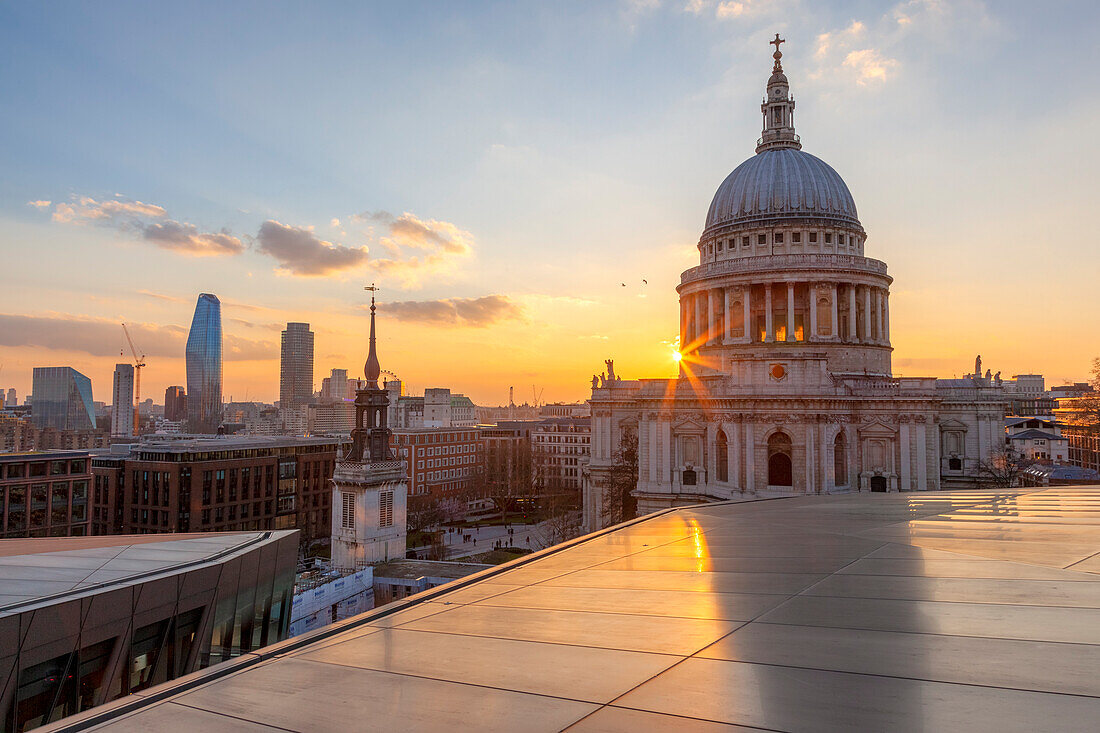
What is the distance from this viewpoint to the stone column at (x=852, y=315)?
64.4m

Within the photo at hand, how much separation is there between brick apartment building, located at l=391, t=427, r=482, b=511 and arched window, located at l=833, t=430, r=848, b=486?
63004 millimetres

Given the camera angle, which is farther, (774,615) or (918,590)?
(918,590)

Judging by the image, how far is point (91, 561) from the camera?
15.9m

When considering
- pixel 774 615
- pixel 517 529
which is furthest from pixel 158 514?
pixel 774 615

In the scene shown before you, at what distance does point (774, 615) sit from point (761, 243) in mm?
64747

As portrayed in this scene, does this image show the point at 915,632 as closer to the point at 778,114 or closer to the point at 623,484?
the point at 623,484

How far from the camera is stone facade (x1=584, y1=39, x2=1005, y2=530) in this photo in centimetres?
5172

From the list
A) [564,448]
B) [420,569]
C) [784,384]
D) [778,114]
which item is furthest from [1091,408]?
[564,448]

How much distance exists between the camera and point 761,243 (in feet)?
227

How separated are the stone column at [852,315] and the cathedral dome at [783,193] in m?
7.82

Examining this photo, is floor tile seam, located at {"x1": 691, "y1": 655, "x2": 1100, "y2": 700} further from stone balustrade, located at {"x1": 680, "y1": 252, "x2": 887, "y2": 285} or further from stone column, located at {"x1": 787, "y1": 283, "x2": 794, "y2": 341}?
stone balustrade, located at {"x1": 680, "y1": 252, "x2": 887, "y2": 285}

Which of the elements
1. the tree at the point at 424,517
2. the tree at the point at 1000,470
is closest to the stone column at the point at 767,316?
the tree at the point at 1000,470

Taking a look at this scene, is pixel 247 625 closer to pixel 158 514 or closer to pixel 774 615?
pixel 774 615

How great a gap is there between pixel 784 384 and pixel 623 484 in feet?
56.3
